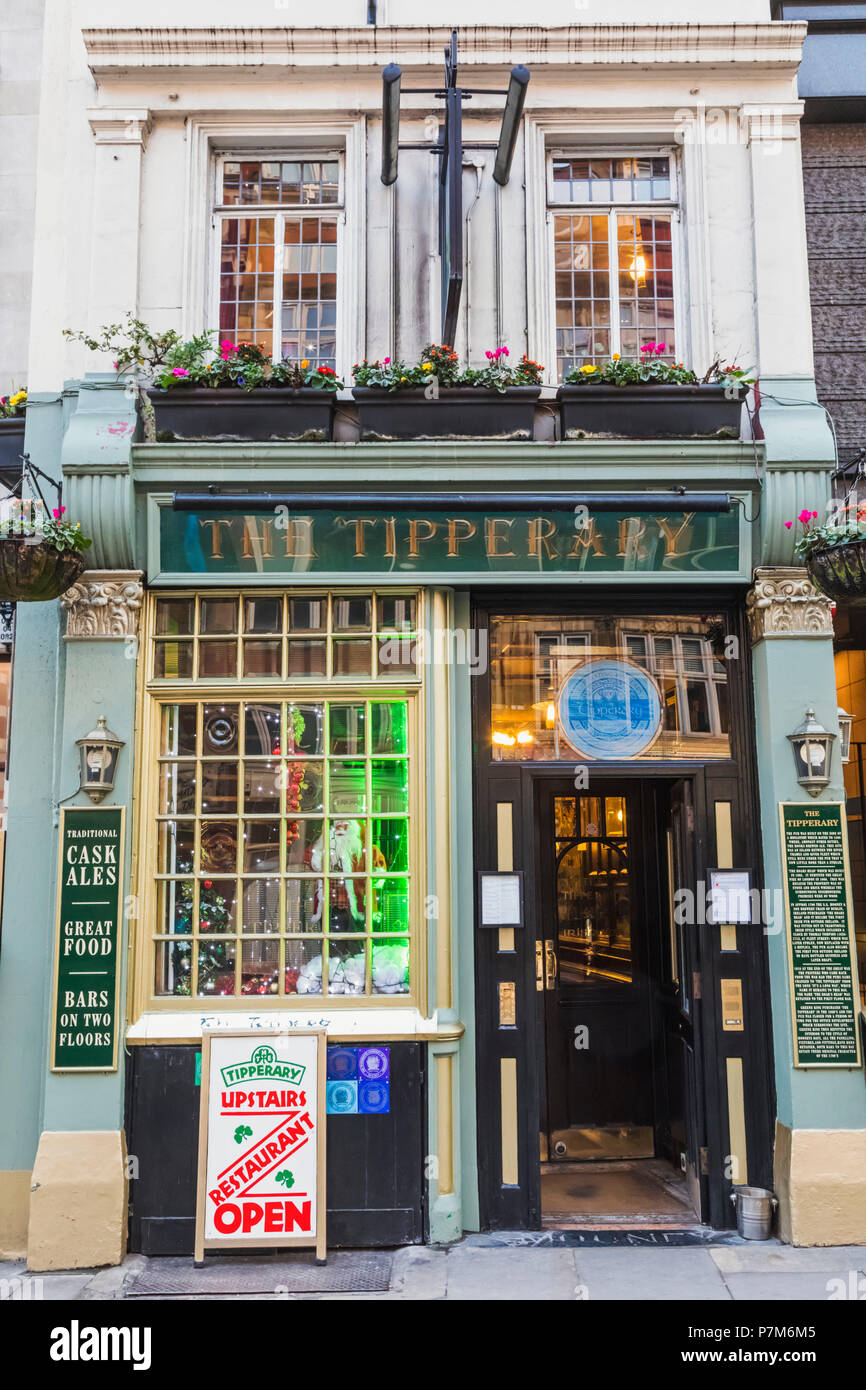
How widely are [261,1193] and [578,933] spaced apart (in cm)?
380

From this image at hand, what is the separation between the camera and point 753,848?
7645 mm

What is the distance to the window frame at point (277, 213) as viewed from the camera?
8344mm

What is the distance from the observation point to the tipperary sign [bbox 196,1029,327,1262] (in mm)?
6773

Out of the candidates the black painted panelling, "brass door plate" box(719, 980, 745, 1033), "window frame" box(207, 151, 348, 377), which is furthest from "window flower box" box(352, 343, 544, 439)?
the black painted panelling

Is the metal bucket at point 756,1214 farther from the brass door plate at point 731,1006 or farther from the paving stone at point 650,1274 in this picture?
the brass door plate at point 731,1006

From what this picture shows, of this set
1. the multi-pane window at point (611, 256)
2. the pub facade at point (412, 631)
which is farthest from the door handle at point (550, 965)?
the multi-pane window at point (611, 256)

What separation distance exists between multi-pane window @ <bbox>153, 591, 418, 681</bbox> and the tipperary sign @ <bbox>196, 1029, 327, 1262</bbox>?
8.08 ft

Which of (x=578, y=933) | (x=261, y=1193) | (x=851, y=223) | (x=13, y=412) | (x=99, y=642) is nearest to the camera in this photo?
(x=261, y=1193)

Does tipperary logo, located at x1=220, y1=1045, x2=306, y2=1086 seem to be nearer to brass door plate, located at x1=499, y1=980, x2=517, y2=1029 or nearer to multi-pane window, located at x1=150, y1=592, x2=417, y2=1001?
multi-pane window, located at x1=150, y1=592, x2=417, y2=1001

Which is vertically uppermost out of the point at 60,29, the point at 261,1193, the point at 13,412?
the point at 60,29

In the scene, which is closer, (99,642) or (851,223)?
(99,642)

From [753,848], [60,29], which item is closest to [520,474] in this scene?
[753,848]

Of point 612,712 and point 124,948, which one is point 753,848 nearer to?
point 612,712

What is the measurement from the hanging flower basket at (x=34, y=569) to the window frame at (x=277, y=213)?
2.51 m
